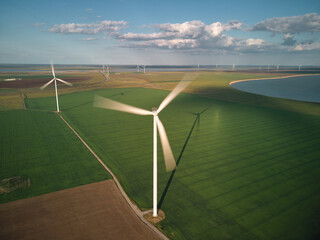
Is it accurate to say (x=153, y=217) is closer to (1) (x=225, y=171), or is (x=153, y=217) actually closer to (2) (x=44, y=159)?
(1) (x=225, y=171)

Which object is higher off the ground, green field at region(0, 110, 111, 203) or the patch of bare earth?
green field at region(0, 110, 111, 203)

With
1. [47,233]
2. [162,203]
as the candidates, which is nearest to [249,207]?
[162,203]

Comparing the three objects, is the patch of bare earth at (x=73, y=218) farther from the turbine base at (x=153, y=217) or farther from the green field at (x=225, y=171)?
the green field at (x=225, y=171)

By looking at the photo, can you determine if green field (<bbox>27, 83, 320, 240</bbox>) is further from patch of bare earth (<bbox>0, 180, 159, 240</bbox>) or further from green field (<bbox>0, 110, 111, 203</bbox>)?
green field (<bbox>0, 110, 111, 203</bbox>)

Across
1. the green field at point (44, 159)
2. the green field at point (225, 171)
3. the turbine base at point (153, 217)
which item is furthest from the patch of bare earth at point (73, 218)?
the green field at point (225, 171)

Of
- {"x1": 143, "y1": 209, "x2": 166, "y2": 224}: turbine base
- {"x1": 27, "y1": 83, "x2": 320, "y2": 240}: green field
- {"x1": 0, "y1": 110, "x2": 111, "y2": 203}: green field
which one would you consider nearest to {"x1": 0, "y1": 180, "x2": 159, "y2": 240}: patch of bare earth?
{"x1": 143, "y1": 209, "x2": 166, "y2": 224}: turbine base

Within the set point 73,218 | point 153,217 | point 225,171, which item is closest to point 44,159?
point 73,218
